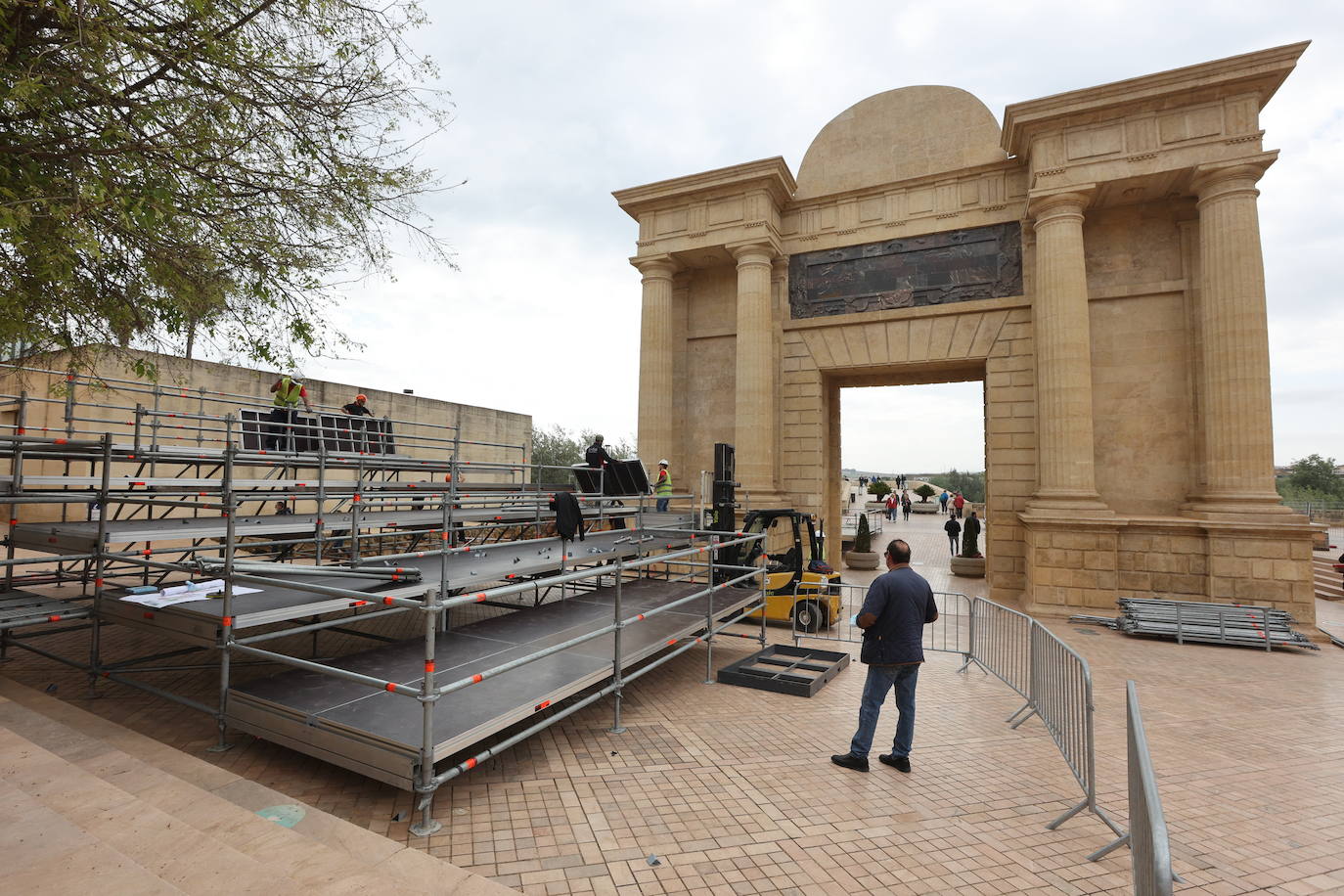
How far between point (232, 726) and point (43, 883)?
2495 millimetres

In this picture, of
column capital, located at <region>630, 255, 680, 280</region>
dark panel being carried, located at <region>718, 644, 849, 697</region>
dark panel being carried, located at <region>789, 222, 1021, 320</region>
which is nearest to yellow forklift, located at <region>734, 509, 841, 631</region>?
dark panel being carried, located at <region>718, 644, 849, 697</region>

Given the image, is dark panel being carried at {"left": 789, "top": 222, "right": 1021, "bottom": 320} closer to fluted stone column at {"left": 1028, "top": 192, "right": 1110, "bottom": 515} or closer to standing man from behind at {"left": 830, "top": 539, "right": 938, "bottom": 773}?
fluted stone column at {"left": 1028, "top": 192, "right": 1110, "bottom": 515}

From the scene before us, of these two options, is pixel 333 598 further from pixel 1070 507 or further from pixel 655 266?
pixel 655 266

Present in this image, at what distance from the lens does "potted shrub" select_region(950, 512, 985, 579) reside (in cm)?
1869

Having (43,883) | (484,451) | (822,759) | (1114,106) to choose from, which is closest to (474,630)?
(822,759)

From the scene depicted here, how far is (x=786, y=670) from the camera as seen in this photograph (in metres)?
7.66

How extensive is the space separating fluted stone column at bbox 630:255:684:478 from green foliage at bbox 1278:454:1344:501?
56.7 m

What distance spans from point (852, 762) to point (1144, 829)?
8.35 feet

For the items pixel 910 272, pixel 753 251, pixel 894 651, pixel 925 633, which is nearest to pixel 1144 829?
pixel 894 651

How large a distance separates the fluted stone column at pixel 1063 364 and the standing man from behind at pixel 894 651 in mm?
10281

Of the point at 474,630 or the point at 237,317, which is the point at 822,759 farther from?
the point at 237,317

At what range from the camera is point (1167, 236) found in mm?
14398

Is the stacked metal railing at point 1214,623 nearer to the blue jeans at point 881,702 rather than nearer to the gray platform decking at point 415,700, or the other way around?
the blue jeans at point 881,702

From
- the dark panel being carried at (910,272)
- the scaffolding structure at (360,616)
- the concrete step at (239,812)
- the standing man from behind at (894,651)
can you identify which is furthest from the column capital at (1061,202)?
the concrete step at (239,812)
